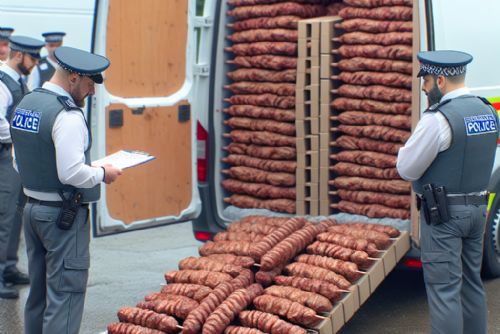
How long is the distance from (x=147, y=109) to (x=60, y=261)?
68.8 inches

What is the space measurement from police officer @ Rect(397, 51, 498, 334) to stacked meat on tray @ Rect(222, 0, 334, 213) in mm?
1717

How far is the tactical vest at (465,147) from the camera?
569 centimetres

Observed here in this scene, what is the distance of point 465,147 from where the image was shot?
570cm

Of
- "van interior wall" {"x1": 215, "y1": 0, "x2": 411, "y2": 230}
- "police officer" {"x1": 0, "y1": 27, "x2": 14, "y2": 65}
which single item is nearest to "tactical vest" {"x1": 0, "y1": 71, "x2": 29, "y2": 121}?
"police officer" {"x1": 0, "y1": 27, "x2": 14, "y2": 65}

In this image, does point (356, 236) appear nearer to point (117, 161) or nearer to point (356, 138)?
point (356, 138)

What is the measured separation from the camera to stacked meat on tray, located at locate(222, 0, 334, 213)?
7.42 meters

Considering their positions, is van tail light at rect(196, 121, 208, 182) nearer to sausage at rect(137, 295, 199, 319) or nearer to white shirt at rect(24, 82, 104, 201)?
sausage at rect(137, 295, 199, 319)

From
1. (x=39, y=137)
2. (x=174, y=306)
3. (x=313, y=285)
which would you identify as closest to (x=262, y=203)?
(x=313, y=285)

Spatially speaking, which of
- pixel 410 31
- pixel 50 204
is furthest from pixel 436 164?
pixel 50 204

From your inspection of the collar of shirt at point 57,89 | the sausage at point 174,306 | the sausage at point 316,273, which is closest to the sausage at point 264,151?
the sausage at point 316,273

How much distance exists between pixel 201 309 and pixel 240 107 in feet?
7.44

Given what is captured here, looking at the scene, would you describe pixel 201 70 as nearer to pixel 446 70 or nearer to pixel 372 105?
pixel 372 105

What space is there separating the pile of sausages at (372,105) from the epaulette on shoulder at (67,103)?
2316mm

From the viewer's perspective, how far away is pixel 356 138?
23.6ft
